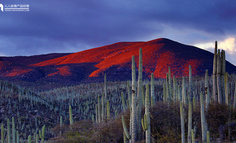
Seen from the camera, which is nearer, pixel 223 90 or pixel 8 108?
pixel 223 90

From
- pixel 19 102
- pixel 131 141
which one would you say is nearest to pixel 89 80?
pixel 19 102

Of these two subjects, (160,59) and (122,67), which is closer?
(122,67)

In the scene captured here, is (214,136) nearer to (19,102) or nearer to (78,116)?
(78,116)

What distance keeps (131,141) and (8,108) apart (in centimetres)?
2299

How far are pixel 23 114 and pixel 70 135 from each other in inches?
630

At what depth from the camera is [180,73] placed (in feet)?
246

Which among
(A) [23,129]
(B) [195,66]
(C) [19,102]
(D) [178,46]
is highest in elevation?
(D) [178,46]

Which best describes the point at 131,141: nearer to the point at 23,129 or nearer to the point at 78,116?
the point at 23,129

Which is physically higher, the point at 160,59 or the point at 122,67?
the point at 160,59

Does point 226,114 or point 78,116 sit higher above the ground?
point 226,114

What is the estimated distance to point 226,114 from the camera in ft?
59.3

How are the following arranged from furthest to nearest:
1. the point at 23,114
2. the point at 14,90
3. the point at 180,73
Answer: the point at 180,73 → the point at 14,90 → the point at 23,114

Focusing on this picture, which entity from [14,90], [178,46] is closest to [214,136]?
[14,90]

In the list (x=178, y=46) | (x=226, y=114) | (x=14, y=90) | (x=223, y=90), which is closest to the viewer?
(x=226, y=114)
